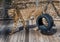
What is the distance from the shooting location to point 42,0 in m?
8.27

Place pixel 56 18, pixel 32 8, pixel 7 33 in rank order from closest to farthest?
pixel 7 33, pixel 56 18, pixel 32 8

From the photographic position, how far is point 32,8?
7926 millimetres

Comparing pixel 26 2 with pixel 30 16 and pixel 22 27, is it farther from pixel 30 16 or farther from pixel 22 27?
pixel 22 27

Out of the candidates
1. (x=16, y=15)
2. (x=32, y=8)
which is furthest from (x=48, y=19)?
(x=32, y=8)

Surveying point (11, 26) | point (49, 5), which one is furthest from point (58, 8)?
point (11, 26)

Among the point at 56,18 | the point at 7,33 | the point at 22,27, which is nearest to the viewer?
the point at 7,33

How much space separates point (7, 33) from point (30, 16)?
1.68 meters

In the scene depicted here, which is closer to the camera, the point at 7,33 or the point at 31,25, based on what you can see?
the point at 7,33

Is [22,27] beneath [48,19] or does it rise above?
beneath

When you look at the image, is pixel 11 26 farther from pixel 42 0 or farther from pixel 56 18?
pixel 42 0

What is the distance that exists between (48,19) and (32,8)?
7.18 ft

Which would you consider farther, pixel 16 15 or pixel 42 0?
pixel 42 0

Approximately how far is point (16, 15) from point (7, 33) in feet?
3.38

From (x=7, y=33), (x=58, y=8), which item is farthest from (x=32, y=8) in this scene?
(x=7, y=33)
